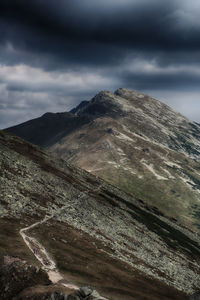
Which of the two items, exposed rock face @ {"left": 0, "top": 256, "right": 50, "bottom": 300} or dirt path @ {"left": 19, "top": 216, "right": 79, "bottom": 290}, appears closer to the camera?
exposed rock face @ {"left": 0, "top": 256, "right": 50, "bottom": 300}

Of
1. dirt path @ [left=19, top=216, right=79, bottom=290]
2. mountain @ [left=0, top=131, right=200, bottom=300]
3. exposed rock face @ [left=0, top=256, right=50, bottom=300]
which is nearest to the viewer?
exposed rock face @ [left=0, top=256, right=50, bottom=300]

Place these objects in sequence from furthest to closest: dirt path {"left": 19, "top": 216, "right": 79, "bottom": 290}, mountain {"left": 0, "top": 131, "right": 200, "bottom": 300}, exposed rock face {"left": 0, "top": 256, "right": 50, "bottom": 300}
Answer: dirt path {"left": 19, "top": 216, "right": 79, "bottom": 290} < mountain {"left": 0, "top": 131, "right": 200, "bottom": 300} < exposed rock face {"left": 0, "top": 256, "right": 50, "bottom": 300}

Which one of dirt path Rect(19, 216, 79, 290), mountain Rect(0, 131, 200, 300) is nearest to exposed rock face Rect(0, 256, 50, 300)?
mountain Rect(0, 131, 200, 300)

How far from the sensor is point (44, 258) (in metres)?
40.9

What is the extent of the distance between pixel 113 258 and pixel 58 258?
51.5 feet

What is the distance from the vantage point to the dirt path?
34.2 m

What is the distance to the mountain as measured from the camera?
32531 millimetres

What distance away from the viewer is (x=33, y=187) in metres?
79.7

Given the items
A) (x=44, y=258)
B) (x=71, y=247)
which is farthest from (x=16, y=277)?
(x=71, y=247)

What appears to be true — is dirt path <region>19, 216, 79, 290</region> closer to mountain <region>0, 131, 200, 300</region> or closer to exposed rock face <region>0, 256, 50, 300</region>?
mountain <region>0, 131, 200, 300</region>

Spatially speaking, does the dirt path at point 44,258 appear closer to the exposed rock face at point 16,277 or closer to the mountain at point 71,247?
the mountain at point 71,247

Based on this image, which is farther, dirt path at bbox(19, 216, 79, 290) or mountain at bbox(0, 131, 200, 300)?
dirt path at bbox(19, 216, 79, 290)

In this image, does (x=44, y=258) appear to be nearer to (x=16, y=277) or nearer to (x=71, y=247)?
(x=71, y=247)

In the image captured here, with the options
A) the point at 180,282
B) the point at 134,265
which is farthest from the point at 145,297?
the point at 180,282
